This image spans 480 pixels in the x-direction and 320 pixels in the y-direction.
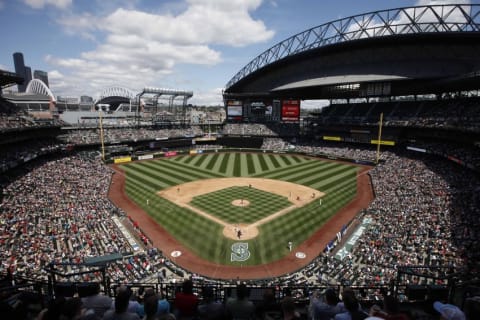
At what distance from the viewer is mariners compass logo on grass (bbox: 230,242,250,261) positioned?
22.6 metres

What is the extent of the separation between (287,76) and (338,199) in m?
49.4

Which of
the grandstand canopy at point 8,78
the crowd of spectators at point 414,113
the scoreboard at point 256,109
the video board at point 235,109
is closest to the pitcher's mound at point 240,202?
the crowd of spectators at point 414,113

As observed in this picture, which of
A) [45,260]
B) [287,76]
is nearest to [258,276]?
[45,260]

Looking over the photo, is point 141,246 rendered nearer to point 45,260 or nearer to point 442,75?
point 45,260

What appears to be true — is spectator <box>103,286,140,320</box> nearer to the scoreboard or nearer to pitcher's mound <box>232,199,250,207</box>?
pitcher's mound <box>232,199,250,207</box>

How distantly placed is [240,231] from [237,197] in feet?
33.8

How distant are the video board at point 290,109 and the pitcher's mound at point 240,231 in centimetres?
4954

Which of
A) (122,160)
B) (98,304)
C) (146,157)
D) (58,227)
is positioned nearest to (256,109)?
(146,157)

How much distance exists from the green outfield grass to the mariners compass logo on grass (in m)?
0.09

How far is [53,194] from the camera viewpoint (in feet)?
105

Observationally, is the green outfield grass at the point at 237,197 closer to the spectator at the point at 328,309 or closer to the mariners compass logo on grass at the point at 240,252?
the mariners compass logo on grass at the point at 240,252

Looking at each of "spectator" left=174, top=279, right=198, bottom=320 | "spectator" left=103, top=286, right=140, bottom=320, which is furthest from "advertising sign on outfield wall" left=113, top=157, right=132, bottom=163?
"spectator" left=103, top=286, right=140, bottom=320

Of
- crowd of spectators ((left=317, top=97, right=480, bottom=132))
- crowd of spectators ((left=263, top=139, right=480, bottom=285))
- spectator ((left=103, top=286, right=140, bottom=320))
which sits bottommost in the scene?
crowd of spectators ((left=263, top=139, right=480, bottom=285))

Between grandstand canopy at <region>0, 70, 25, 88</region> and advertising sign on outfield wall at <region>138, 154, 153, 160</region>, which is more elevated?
grandstand canopy at <region>0, 70, 25, 88</region>
